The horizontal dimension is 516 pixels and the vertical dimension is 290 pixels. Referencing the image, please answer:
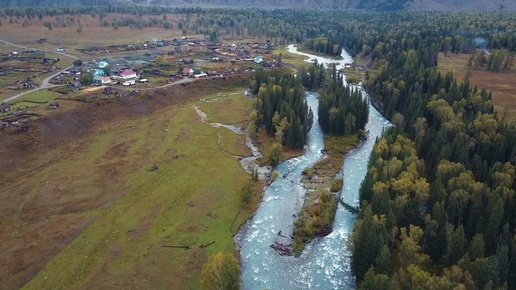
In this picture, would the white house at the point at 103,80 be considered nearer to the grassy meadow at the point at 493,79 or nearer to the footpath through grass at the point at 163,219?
the footpath through grass at the point at 163,219

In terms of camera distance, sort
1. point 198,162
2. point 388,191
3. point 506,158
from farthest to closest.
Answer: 1. point 198,162
2. point 506,158
3. point 388,191

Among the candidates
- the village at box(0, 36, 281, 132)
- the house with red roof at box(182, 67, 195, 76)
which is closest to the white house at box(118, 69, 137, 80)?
the village at box(0, 36, 281, 132)

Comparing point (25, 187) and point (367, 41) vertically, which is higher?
point (367, 41)

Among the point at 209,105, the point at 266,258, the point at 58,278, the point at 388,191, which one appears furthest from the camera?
the point at 209,105

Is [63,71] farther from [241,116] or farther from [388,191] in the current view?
[388,191]

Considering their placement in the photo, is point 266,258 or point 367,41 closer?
point 266,258

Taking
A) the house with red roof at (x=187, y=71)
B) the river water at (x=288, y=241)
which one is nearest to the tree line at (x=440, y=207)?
the river water at (x=288, y=241)

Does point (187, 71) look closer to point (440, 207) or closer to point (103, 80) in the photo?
point (103, 80)

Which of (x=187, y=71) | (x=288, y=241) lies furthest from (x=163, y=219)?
(x=187, y=71)

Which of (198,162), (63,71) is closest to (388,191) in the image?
(198,162)
